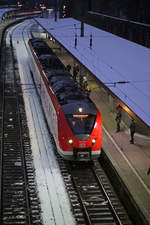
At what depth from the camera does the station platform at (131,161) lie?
13590 mm

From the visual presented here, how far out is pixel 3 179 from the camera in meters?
15.8

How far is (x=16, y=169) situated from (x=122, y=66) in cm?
887

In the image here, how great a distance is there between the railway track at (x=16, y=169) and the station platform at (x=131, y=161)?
11.5 feet

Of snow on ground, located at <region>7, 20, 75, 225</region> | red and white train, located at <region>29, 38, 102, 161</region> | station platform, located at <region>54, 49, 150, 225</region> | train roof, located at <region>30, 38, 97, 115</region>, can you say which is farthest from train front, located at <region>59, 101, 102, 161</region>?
station platform, located at <region>54, 49, 150, 225</region>

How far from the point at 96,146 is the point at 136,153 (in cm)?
285

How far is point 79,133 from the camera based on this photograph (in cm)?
1549

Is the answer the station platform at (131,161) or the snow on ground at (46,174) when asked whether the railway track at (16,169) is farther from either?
the station platform at (131,161)

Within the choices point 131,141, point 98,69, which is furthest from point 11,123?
point 131,141

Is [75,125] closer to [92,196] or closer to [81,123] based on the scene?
[81,123]

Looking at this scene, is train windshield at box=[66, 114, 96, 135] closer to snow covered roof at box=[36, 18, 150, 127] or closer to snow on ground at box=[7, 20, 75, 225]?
snow covered roof at box=[36, 18, 150, 127]

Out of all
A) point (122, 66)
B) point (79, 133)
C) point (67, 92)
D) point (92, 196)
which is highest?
point (122, 66)

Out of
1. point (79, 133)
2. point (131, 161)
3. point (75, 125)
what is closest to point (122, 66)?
point (131, 161)

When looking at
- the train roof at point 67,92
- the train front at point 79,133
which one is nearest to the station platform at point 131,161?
the train front at point 79,133

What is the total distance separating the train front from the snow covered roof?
5.16 ft
